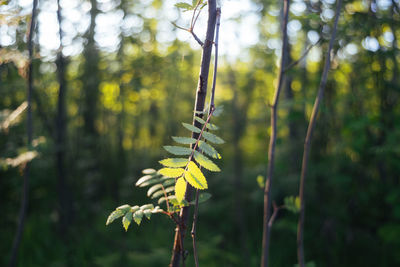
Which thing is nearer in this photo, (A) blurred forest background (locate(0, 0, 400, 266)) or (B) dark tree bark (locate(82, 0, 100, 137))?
(A) blurred forest background (locate(0, 0, 400, 266))

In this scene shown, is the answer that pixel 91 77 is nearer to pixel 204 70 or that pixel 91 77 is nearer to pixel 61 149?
pixel 61 149

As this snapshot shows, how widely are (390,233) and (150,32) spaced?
494cm

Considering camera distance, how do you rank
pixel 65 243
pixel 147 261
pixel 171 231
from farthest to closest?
1. pixel 171 231
2. pixel 65 243
3. pixel 147 261

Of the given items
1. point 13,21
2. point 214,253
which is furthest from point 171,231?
point 13,21

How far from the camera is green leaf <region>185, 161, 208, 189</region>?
0.93 meters

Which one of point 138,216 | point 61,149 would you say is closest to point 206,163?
point 138,216

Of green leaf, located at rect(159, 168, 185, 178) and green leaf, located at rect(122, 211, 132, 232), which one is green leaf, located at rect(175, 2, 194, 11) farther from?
green leaf, located at rect(122, 211, 132, 232)

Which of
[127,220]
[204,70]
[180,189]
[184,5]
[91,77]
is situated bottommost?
[127,220]

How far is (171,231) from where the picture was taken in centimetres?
439

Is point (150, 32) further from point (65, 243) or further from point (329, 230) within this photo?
point (329, 230)

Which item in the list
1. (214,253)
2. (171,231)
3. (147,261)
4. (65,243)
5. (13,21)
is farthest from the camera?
(171,231)

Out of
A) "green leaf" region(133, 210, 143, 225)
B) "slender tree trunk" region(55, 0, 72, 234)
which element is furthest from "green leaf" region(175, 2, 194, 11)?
"slender tree trunk" region(55, 0, 72, 234)

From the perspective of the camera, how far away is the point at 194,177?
3.11 feet

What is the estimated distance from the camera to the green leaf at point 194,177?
93 centimetres
